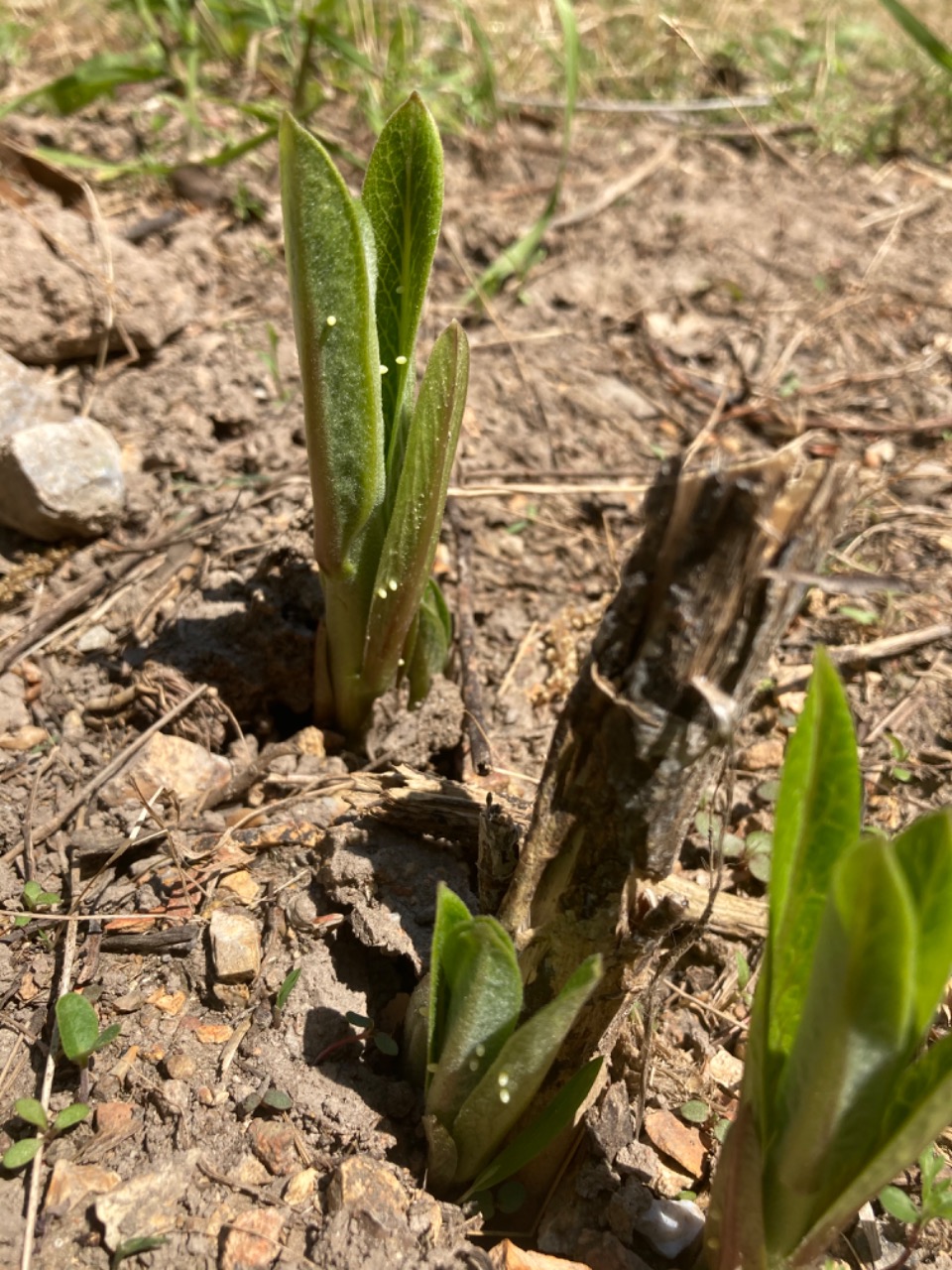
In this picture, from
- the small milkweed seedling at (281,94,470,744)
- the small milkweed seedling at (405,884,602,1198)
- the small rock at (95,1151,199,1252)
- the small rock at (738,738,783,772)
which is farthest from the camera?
the small rock at (738,738,783,772)

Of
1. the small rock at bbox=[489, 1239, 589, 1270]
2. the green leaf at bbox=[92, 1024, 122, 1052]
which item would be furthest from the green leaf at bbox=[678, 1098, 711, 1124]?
the green leaf at bbox=[92, 1024, 122, 1052]

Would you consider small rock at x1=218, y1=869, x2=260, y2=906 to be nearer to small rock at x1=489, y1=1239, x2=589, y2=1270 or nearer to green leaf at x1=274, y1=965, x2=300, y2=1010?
green leaf at x1=274, y1=965, x2=300, y2=1010

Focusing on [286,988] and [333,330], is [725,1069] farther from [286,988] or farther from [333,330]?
[333,330]

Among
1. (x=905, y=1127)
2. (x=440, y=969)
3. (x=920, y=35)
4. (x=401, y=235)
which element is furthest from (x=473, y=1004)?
(x=920, y=35)

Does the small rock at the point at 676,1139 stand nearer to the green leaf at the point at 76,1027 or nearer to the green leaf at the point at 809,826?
the green leaf at the point at 809,826

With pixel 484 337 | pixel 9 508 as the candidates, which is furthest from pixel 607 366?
pixel 9 508
